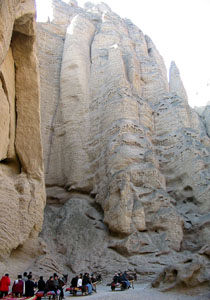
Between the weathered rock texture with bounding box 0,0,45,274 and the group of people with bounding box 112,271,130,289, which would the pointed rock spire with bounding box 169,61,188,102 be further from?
the group of people with bounding box 112,271,130,289

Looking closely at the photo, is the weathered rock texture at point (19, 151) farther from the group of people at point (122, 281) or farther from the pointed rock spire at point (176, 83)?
the pointed rock spire at point (176, 83)

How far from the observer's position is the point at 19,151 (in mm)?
12430

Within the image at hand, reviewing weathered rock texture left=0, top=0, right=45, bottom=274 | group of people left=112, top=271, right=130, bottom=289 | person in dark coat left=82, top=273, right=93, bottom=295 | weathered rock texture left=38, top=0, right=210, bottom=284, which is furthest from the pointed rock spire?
person in dark coat left=82, top=273, right=93, bottom=295

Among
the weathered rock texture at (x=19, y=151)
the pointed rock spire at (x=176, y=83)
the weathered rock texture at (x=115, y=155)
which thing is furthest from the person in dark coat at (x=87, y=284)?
the pointed rock spire at (x=176, y=83)

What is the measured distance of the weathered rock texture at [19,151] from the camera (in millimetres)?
10930

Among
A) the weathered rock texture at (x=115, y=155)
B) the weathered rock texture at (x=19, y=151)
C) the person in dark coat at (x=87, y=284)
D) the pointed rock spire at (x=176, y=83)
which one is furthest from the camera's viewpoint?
the pointed rock spire at (x=176, y=83)

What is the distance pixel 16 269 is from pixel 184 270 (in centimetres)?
539

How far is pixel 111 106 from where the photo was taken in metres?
20.5

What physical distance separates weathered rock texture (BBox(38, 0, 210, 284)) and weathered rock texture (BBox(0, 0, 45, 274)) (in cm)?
393

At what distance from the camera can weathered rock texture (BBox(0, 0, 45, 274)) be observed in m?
10.9

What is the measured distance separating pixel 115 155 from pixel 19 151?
6749 mm

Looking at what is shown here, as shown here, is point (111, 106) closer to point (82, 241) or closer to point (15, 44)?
point (82, 241)

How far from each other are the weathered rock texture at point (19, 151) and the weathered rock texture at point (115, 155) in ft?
12.9

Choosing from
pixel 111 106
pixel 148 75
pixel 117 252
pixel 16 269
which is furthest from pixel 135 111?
pixel 16 269
